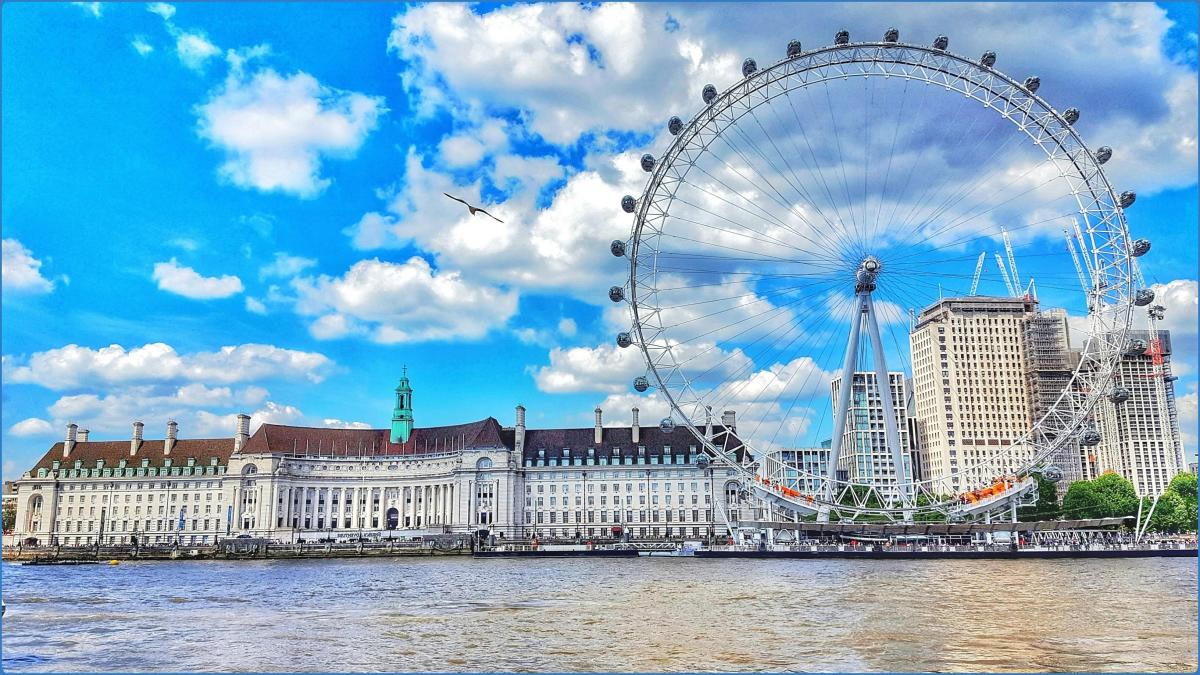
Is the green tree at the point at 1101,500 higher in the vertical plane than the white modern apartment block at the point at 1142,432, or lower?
lower

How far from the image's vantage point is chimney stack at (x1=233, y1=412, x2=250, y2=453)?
14562 cm

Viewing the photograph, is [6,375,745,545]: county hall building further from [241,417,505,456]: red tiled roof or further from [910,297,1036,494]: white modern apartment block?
[910,297,1036,494]: white modern apartment block

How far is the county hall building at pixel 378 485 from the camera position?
441ft

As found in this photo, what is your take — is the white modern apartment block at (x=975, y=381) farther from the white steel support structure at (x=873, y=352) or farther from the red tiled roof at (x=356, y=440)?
the white steel support structure at (x=873, y=352)

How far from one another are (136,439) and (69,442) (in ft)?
37.8

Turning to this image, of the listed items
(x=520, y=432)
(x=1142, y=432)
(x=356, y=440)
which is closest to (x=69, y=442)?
(x=356, y=440)

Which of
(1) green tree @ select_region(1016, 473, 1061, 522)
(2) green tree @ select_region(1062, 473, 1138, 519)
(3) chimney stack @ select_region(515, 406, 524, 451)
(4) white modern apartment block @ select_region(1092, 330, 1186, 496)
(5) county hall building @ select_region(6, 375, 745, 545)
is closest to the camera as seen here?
(2) green tree @ select_region(1062, 473, 1138, 519)

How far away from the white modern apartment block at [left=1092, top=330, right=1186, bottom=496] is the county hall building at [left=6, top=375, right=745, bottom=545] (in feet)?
299

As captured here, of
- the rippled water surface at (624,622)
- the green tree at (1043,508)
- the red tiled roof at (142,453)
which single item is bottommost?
the rippled water surface at (624,622)

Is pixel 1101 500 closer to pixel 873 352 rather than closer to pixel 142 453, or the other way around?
pixel 873 352

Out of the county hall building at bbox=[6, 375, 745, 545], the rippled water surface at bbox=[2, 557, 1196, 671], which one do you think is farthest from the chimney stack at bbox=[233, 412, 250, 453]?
the rippled water surface at bbox=[2, 557, 1196, 671]

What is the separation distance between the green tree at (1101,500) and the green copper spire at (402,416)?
3735 inches

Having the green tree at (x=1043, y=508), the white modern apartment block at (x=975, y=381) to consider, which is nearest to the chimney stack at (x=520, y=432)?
the green tree at (x=1043, y=508)

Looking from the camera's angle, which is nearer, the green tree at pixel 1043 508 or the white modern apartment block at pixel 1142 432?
the green tree at pixel 1043 508
